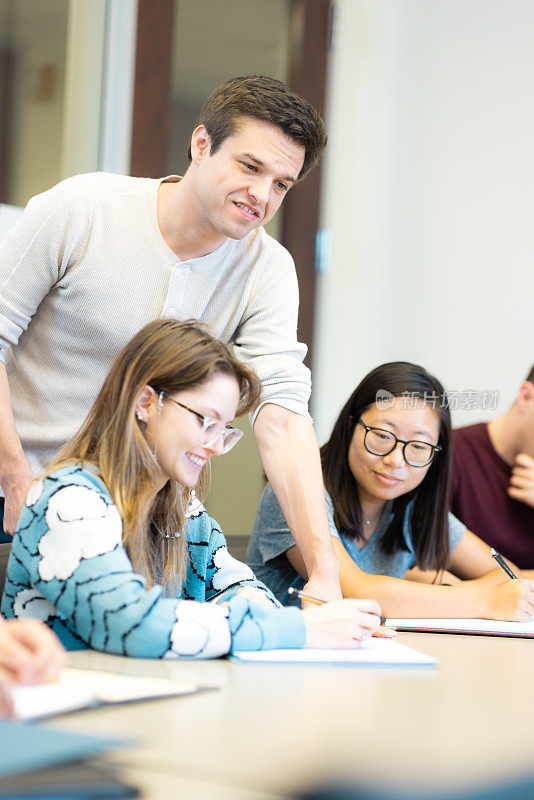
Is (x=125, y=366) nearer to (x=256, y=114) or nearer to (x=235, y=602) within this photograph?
(x=235, y=602)

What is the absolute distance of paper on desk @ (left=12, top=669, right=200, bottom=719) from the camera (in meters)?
0.85

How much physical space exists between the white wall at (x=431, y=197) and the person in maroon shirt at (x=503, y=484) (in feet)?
3.01

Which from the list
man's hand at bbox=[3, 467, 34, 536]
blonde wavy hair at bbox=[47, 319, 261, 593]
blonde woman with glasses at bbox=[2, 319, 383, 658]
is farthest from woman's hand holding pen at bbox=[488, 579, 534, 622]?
man's hand at bbox=[3, 467, 34, 536]

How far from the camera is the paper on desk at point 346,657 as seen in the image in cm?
122

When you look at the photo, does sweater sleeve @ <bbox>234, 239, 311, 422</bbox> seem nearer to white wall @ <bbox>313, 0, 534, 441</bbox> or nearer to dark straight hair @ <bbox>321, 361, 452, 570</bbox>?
dark straight hair @ <bbox>321, 361, 452, 570</bbox>

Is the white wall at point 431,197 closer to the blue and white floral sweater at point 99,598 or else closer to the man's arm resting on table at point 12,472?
the man's arm resting on table at point 12,472

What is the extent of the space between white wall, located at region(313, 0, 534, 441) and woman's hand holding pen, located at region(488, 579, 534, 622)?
1806 mm

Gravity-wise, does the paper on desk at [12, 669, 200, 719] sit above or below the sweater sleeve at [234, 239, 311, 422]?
below

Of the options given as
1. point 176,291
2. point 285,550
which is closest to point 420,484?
point 285,550

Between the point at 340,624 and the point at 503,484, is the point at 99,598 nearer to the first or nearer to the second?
the point at 340,624

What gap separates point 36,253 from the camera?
1702 millimetres

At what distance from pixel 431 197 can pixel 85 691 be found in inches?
125

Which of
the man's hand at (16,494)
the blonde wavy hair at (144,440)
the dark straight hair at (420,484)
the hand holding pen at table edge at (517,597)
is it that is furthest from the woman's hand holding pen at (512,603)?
the man's hand at (16,494)

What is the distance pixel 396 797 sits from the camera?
688 millimetres
